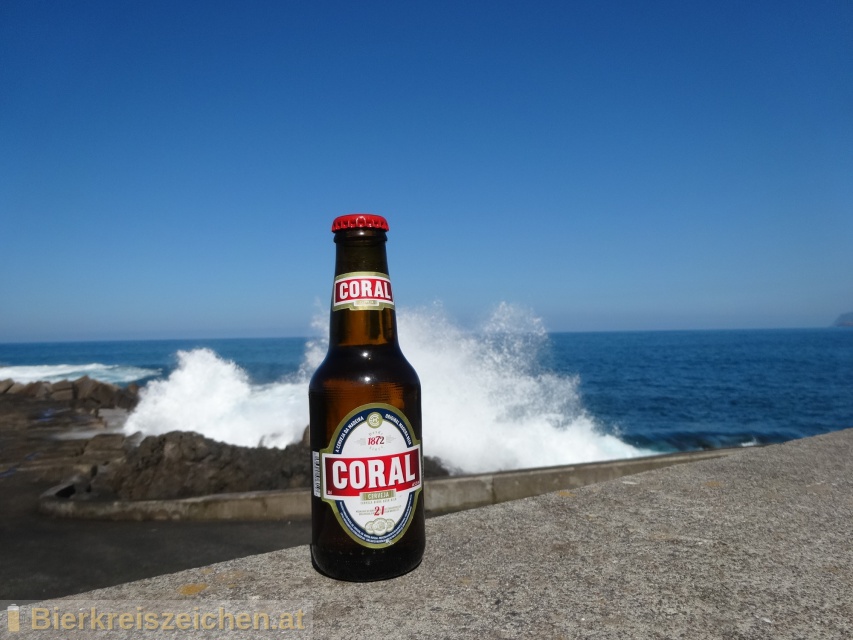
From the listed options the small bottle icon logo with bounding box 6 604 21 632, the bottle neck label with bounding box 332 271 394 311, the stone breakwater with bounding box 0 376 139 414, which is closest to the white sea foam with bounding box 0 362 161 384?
the stone breakwater with bounding box 0 376 139 414

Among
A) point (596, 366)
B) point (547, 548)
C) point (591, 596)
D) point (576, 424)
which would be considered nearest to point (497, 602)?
point (591, 596)

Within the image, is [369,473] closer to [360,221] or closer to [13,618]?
[360,221]

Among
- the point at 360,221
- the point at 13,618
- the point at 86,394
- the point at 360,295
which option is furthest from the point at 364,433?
the point at 86,394

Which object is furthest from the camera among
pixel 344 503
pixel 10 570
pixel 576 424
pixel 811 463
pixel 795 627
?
pixel 576 424

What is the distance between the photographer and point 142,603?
1.50 metres

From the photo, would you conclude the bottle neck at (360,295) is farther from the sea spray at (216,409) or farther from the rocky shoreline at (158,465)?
the sea spray at (216,409)

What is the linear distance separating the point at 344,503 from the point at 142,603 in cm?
56

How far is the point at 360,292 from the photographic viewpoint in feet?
5.46

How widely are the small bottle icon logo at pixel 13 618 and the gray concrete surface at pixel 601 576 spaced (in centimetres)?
5

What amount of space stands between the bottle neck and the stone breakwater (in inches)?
950

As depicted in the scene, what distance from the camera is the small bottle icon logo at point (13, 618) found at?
54.8 inches

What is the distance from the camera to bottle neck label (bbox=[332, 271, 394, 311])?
167 cm

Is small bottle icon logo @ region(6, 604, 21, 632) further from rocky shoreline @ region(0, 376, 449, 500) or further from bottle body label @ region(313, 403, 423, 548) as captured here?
rocky shoreline @ region(0, 376, 449, 500)

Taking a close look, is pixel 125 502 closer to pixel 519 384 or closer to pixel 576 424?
pixel 576 424
